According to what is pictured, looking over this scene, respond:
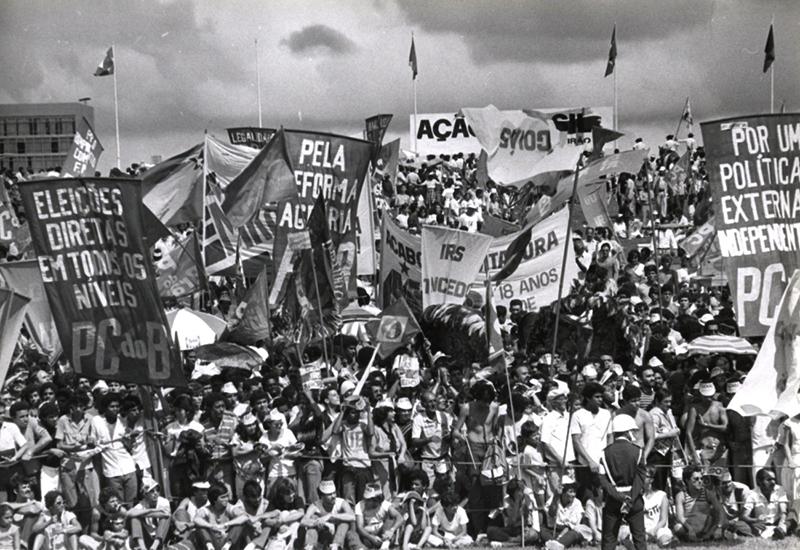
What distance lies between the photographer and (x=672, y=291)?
29438 mm

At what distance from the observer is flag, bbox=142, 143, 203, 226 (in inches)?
1095

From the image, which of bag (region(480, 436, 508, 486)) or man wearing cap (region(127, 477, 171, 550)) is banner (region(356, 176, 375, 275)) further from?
man wearing cap (region(127, 477, 171, 550))

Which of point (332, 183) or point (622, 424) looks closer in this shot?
point (622, 424)

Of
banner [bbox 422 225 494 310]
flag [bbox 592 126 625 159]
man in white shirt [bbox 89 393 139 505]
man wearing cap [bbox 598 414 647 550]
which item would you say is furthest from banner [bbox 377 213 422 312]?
man wearing cap [bbox 598 414 647 550]

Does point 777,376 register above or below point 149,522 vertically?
above

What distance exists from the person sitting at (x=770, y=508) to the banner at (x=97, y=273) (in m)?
6.35

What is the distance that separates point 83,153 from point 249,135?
356 centimetres

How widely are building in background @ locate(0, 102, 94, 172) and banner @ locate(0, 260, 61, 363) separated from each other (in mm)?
49643

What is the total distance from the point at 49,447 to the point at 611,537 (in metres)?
6.14

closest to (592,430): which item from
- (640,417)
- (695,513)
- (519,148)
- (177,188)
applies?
(640,417)

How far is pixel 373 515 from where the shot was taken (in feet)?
55.3

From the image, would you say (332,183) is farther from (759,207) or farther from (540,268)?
(759,207)

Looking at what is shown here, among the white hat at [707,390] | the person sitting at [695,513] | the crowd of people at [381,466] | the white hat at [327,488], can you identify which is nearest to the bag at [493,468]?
the crowd of people at [381,466]

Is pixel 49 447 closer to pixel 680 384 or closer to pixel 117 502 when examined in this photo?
pixel 117 502
